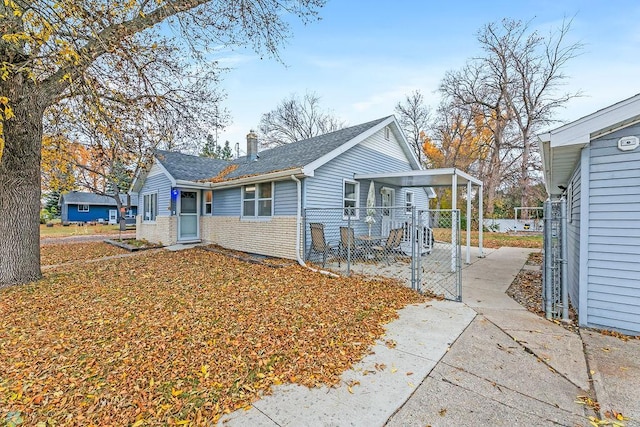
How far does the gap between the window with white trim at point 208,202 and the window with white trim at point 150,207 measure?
2846 mm

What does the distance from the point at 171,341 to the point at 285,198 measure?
577 cm

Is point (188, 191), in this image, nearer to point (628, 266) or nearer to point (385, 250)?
point (385, 250)

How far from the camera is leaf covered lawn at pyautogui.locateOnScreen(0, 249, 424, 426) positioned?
2404 mm

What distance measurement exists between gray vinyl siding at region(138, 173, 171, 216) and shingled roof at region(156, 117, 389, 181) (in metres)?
0.80

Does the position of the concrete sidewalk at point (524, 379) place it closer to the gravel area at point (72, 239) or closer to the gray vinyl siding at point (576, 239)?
the gray vinyl siding at point (576, 239)

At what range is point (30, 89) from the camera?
5.52 meters

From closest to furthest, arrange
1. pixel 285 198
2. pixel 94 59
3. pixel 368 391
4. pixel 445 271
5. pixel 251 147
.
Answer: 1. pixel 368 391
2. pixel 94 59
3. pixel 445 271
4. pixel 285 198
5. pixel 251 147

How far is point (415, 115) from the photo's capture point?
89.9 feet

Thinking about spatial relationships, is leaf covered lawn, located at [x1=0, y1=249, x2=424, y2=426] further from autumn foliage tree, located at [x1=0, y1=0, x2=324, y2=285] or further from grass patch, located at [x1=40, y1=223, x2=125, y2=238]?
grass patch, located at [x1=40, y1=223, x2=125, y2=238]

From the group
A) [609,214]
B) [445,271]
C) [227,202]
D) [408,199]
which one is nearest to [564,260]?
[609,214]

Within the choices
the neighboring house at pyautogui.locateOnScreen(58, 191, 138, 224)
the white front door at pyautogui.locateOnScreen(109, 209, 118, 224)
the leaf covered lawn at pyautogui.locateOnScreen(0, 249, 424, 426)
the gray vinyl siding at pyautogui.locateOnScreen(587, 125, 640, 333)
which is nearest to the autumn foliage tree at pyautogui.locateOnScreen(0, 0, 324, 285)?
the leaf covered lawn at pyautogui.locateOnScreen(0, 249, 424, 426)

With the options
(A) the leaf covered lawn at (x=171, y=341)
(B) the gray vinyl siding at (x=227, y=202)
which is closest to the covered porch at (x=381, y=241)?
(A) the leaf covered lawn at (x=171, y=341)

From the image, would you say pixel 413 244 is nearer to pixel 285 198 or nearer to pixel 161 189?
pixel 285 198

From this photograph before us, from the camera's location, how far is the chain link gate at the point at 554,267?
4315 mm
